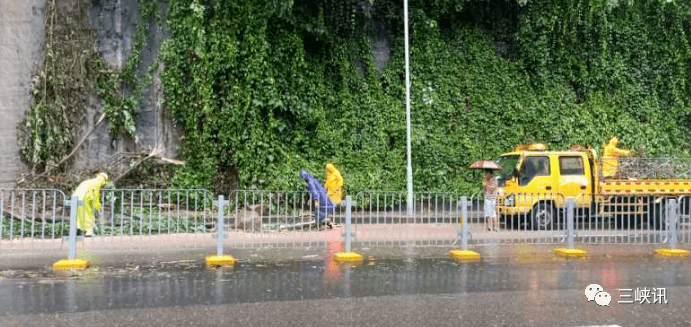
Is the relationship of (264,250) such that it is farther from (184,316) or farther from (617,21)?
(617,21)

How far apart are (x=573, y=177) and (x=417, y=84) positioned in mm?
7043

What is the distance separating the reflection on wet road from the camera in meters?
7.14

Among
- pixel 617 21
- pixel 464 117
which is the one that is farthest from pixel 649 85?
pixel 464 117

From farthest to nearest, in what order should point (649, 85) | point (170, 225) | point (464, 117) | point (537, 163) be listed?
point (649, 85), point (464, 117), point (537, 163), point (170, 225)

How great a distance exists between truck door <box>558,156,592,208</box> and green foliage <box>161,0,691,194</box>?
483 centimetres

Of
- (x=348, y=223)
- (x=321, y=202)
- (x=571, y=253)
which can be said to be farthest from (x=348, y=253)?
(x=571, y=253)

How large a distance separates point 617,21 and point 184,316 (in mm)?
22114

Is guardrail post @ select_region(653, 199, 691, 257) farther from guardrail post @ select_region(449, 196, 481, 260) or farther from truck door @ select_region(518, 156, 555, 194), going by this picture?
truck door @ select_region(518, 156, 555, 194)

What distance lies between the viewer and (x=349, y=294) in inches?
296

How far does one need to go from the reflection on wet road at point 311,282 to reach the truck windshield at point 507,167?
609cm

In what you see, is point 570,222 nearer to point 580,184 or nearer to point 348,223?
point 348,223

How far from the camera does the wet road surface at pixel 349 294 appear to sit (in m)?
6.22

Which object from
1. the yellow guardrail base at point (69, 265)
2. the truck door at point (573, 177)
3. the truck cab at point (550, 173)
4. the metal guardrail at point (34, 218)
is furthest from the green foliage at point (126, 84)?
the truck door at point (573, 177)

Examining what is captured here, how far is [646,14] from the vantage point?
23.6 metres
